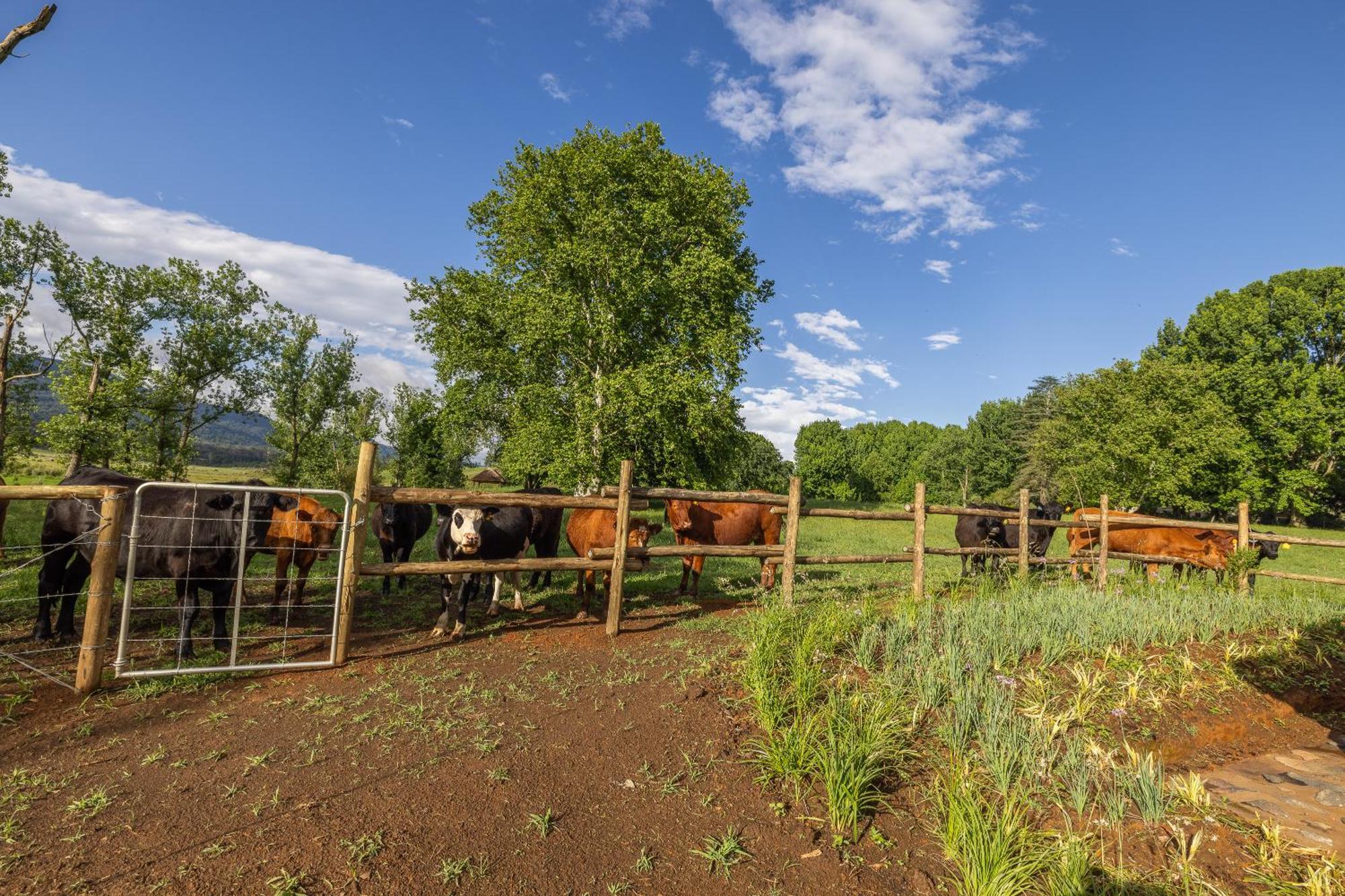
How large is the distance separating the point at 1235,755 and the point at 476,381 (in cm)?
2333

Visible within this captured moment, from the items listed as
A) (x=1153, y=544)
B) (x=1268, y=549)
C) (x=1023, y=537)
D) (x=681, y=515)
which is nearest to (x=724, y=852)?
(x=681, y=515)

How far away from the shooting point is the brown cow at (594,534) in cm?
831

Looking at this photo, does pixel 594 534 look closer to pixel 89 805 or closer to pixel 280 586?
pixel 280 586

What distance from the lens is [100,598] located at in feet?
15.8

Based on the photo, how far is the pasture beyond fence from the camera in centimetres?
487

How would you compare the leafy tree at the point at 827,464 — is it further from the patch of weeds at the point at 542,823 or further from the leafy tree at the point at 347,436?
the patch of weeds at the point at 542,823

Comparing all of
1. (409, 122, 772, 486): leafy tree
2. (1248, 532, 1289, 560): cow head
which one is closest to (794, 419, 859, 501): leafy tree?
(409, 122, 772, 486): leafy tree

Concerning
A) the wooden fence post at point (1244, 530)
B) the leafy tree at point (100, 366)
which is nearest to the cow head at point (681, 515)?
the wooden fence post at point (1244, 530)

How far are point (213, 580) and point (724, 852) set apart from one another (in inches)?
225

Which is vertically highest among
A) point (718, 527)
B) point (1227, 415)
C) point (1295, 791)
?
point (1227, 415)

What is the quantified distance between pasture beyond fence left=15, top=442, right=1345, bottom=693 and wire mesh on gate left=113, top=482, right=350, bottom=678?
0.34 feet

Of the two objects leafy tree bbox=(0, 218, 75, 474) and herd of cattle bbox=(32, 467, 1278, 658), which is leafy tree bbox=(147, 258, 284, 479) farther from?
herd of cattle bbox=(32, 467, 1278, 658)

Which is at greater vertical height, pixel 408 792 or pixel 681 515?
pixel 681 515

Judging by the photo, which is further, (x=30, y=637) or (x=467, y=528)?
(x=467, y=528)
